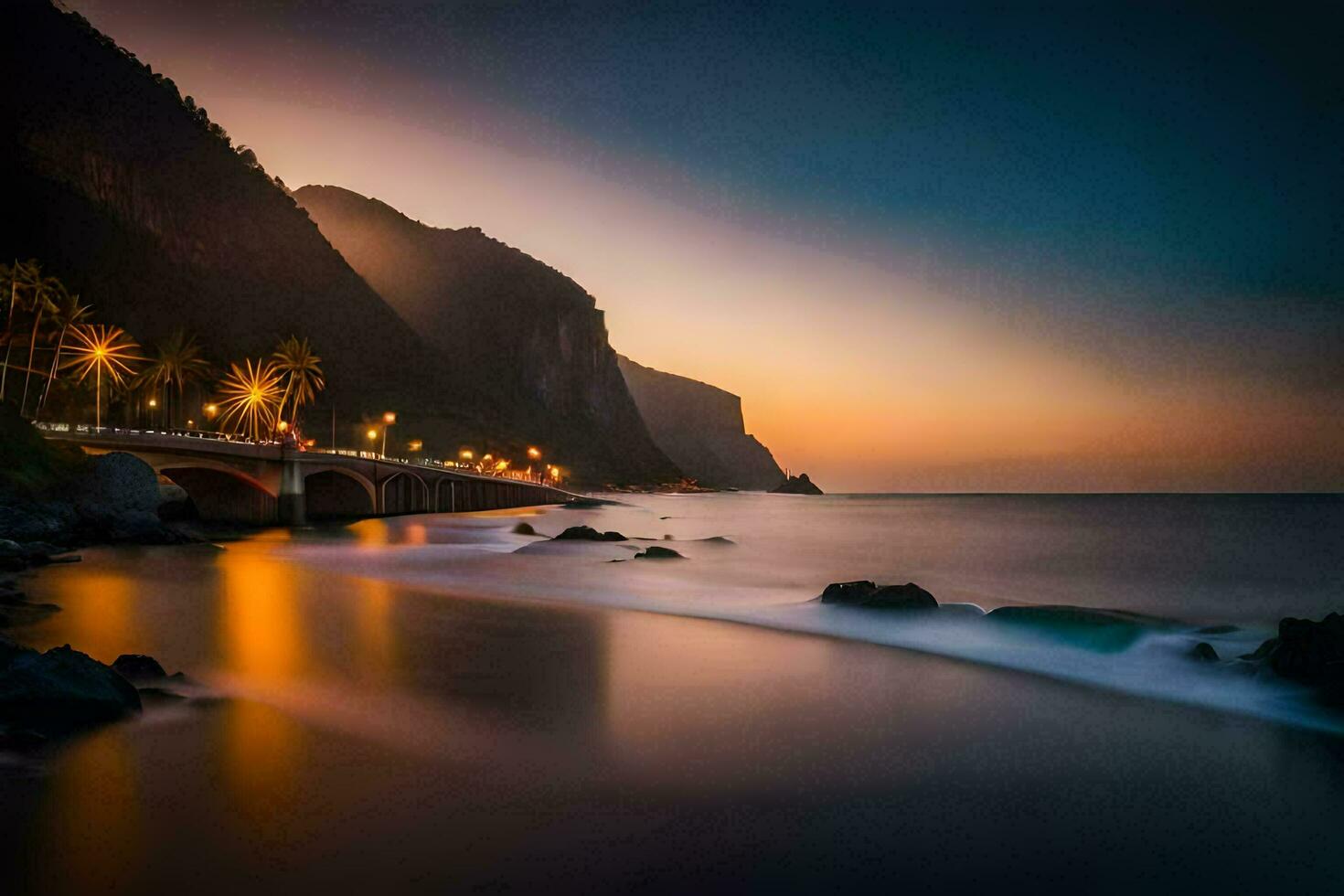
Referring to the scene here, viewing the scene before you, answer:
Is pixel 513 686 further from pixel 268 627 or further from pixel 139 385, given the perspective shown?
pixel 139 385

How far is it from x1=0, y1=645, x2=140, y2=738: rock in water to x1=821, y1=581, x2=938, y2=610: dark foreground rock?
639 inches

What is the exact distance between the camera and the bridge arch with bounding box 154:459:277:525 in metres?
68.3

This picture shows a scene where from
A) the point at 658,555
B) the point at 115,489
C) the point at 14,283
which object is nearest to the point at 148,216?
the point at 14,283

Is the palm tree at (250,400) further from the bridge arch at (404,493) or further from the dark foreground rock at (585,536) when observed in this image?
the dark foreground rock at (585,536)

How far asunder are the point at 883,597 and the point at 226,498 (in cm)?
6552

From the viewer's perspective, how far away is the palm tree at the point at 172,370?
100312mm

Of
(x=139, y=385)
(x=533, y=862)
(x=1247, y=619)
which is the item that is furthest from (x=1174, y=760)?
(x=139, y=385)

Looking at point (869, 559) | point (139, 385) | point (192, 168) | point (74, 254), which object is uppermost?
point (192, 168)

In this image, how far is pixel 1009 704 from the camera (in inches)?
477

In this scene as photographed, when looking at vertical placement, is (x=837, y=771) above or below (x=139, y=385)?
below

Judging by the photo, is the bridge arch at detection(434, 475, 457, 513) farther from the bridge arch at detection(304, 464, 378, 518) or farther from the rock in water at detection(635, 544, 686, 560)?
the rock in water at detection(635, 544, 686, 560)

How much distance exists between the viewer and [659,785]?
803 centimetres

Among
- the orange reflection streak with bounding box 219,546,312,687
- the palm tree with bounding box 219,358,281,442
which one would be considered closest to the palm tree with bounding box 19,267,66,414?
the palm tree with bounding box 219,358,281,442

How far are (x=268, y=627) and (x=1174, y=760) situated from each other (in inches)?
668
